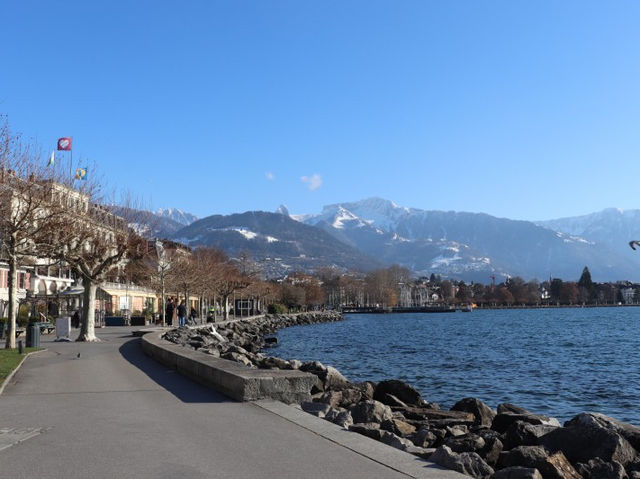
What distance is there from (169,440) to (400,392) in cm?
1093

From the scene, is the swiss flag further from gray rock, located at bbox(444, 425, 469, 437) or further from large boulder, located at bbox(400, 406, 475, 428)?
gray rock, located at bbox(444, 425, 469, 437)

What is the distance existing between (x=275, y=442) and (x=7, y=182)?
66.6 feet

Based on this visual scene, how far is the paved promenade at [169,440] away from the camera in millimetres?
7309

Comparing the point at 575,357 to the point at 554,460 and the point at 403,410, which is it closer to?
the point at 403,410

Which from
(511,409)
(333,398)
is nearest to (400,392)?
(511,409)

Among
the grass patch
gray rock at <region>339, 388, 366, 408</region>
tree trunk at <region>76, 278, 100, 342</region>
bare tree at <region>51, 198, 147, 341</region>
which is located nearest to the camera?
gray rock at <region>339, 388, 366, 408</region>

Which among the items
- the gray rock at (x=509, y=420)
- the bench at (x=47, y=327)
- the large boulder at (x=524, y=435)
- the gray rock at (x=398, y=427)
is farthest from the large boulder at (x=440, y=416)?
the bench at (x=47, y=327)

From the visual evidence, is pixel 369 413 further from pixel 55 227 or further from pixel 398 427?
pixel 55 227

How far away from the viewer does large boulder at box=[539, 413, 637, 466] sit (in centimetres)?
983

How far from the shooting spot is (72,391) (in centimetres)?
1439

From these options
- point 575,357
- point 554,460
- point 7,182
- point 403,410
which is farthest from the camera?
point 575,357

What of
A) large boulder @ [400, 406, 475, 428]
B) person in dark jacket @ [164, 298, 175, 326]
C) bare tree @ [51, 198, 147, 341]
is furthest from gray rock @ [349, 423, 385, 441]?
person in dark jacket @ [164, 298, 175, 326]

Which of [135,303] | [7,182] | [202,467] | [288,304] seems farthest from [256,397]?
[288,304]

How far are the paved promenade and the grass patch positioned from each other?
2397mm
